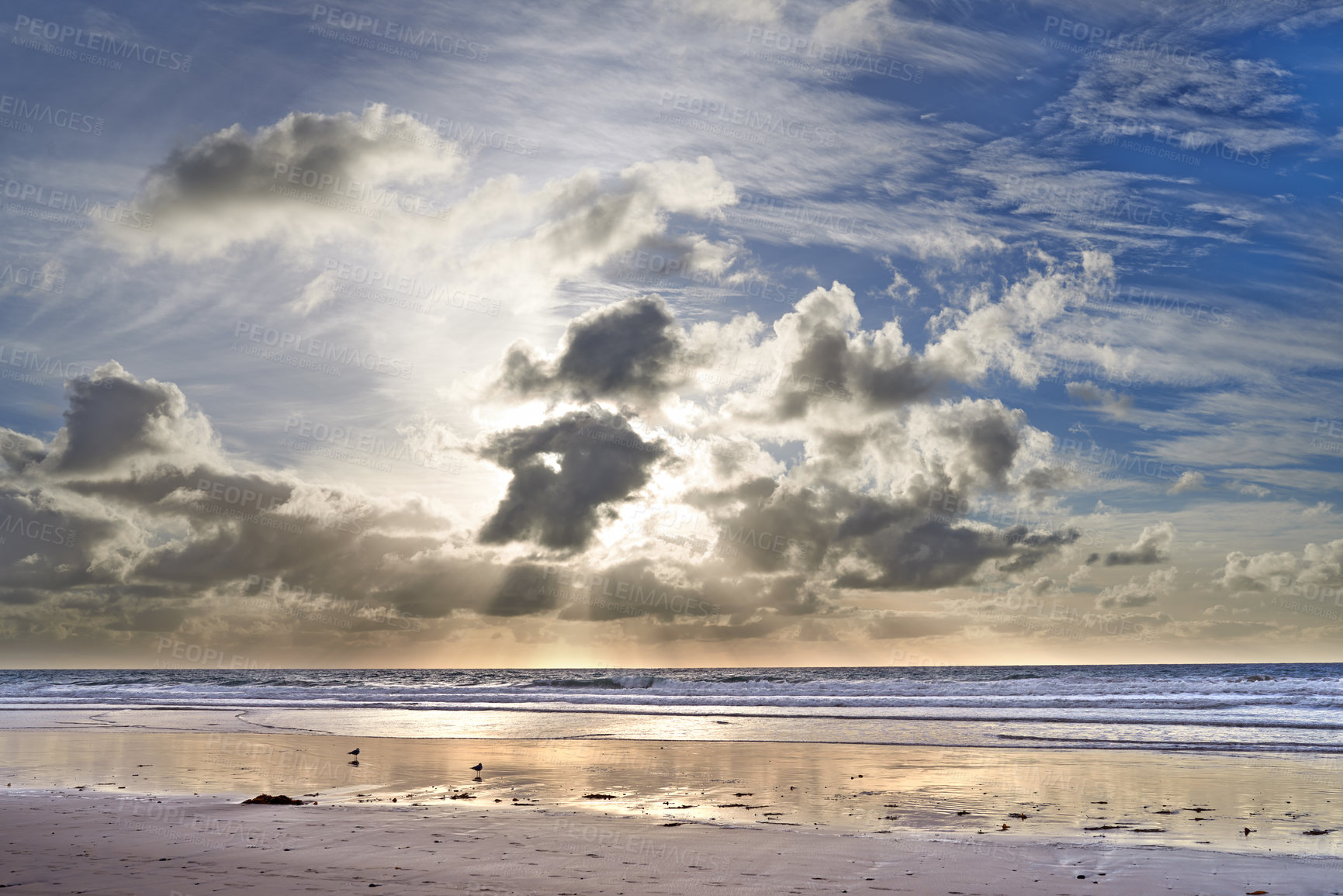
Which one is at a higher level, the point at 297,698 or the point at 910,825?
the point at 910,825

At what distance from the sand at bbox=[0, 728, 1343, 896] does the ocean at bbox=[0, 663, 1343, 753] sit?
556 cm

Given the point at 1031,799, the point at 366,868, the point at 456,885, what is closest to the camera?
the point at 456,885

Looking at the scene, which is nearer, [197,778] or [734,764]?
[197,778]

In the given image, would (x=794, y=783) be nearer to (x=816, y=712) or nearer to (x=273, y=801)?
(x=273, y=801)

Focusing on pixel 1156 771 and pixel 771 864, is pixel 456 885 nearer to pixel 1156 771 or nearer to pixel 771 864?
pixel 771 864

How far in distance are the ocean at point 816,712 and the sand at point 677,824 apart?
219 inches

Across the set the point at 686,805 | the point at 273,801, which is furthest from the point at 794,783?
the point at 273,801

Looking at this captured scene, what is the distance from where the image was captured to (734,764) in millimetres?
20484

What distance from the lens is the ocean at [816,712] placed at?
27031 millimetres

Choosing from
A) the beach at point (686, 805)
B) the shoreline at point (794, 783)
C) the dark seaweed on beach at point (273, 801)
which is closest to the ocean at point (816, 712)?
the beach at point (686, 805)

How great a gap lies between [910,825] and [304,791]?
1149 centimetres

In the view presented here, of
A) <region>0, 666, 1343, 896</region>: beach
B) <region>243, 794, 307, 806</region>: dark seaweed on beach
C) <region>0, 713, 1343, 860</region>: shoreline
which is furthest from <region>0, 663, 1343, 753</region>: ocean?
<region>243, 794, 307, 806</region>: dark seaweed on beach

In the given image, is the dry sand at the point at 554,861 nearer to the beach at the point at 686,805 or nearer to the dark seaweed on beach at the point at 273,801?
the beach at the point at 686,805

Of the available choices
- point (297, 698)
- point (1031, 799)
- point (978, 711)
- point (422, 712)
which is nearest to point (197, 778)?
point (1031, 799)
